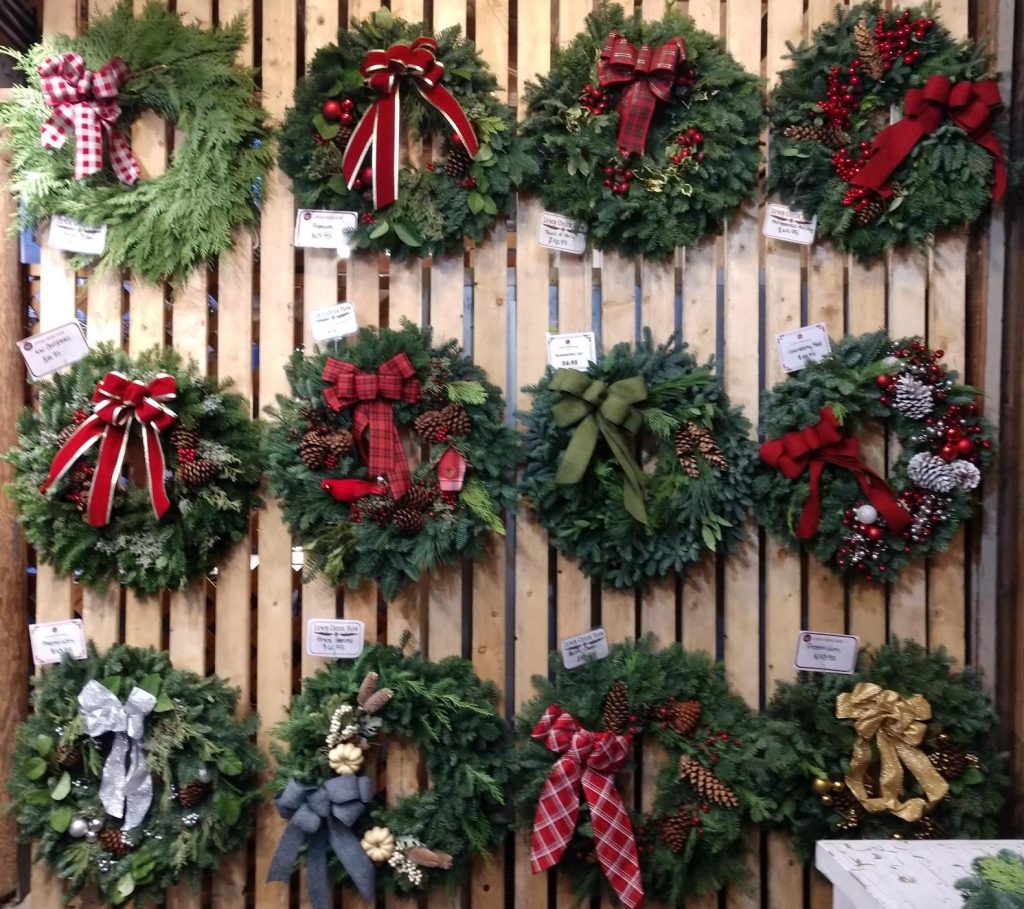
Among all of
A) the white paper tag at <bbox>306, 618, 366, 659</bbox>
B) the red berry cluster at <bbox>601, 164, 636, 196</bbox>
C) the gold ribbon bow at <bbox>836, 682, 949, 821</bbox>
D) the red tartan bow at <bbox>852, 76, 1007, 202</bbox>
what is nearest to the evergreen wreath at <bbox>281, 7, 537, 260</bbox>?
the red berry cluster at <bbox>601, 164, 636, 196</bbox>

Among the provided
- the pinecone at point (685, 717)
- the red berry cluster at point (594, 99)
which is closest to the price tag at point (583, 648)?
the pinecone at point (685, 717)

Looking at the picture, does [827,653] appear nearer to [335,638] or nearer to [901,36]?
[335,638]

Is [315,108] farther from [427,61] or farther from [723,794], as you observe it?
[723,794]

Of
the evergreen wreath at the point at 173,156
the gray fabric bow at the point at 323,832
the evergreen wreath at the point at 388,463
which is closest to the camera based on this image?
the gray fabric bow at the point at 323,832

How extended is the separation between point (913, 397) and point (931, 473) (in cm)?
22

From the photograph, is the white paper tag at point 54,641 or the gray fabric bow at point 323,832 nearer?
the gray fabric bow at point 323,832

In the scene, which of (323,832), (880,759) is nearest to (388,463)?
(323,832)

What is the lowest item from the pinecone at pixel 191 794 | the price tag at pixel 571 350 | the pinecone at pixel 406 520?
the pinecone at pixel 191 794

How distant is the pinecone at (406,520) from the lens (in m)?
2.25

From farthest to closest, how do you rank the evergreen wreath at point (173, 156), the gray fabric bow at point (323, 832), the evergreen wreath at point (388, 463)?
the evergreen wreath at point (173, 156) < the evergreen wreath at point (388, 463) < the gray fabric bow at point (323, 832)

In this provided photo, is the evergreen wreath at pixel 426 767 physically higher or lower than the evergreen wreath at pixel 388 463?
lower

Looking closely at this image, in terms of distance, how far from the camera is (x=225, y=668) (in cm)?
244

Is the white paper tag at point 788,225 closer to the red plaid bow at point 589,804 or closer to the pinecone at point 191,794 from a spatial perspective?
the red plaid bow at point 589,804

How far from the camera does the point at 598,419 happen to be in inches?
90.0
